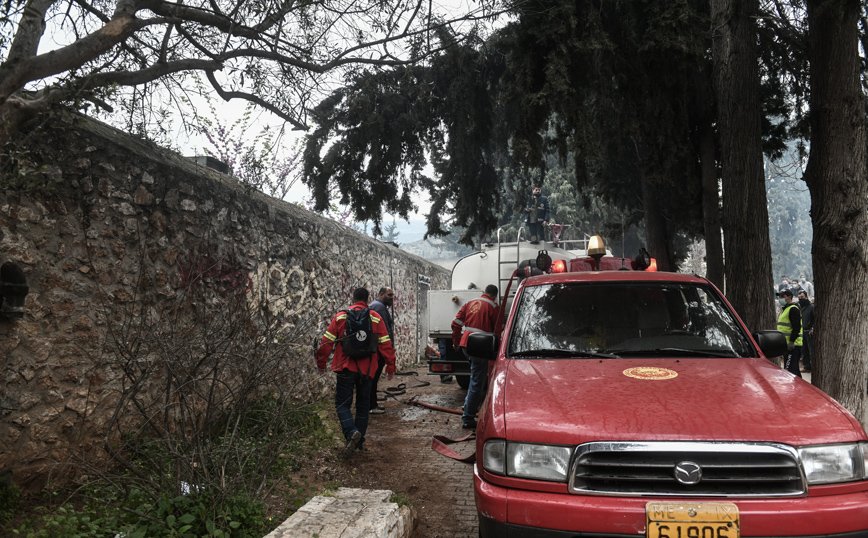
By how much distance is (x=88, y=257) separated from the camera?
457 cm

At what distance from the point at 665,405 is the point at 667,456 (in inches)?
12.3

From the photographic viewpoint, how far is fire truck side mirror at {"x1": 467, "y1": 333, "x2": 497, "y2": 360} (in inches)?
158

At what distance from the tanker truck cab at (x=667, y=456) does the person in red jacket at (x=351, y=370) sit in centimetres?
304

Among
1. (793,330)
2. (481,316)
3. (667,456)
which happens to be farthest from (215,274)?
(793,330)

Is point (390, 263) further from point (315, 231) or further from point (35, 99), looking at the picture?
point (35, 99)

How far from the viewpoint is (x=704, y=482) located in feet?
8.61

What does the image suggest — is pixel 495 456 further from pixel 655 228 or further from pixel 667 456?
pixel 655 228

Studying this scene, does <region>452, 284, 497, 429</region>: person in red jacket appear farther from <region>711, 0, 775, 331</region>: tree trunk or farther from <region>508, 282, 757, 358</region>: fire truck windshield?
<region>508, 282, 757, 358</region>: fire truck windshield

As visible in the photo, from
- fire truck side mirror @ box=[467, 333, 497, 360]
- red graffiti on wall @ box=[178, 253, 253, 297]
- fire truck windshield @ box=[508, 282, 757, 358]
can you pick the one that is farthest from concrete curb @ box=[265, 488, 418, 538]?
red graffiti on wall @ box=[178, 253, 253, 297]

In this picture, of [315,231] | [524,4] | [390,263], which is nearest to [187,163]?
[315,231]

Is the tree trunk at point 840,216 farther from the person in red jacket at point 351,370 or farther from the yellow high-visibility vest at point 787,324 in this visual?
the yellow high-visibility vest at point 787,324

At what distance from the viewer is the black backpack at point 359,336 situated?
20.3ft

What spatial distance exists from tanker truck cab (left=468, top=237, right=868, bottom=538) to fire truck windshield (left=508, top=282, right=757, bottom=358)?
37 centimetres

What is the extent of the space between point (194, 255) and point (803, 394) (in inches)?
203
